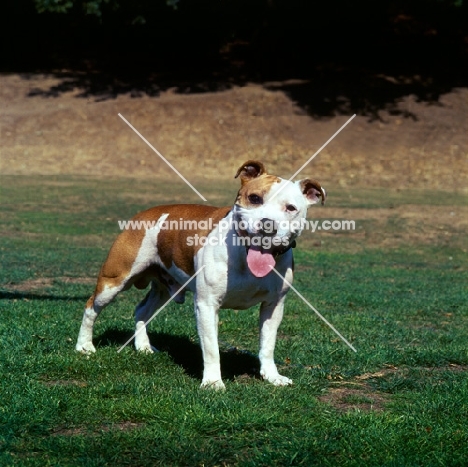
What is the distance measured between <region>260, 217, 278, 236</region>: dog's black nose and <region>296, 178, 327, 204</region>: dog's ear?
0.55 metres

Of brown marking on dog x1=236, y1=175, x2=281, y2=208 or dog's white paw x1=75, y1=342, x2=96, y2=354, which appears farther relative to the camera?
dog's white paw x1=75, y1=342, x2=96, y2=354

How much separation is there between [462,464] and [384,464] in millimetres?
448

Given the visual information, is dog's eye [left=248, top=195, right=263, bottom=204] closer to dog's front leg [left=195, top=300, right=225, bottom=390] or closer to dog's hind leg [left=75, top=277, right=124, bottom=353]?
dog's front leg [left=195, top=300, right=225, bottom=390]

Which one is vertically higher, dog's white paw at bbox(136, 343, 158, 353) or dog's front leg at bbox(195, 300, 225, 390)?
dog's front leg at bbox(195, 300, 225, 390)

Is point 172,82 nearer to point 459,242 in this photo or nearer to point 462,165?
point 462,165

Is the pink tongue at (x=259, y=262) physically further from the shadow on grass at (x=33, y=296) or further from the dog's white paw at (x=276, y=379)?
the shadow on grass at (x=33, y=296)

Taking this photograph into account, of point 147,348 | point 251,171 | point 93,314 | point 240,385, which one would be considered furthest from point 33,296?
point 251,171

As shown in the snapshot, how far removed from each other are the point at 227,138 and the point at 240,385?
75.6 feet

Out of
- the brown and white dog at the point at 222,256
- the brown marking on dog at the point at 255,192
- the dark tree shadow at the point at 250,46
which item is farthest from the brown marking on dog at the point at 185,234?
the dark tree shadow at the point at 250,46

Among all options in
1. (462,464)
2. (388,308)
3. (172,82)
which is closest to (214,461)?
(462,464)

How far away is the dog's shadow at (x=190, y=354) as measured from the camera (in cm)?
744

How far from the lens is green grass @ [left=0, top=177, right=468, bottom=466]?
534cm

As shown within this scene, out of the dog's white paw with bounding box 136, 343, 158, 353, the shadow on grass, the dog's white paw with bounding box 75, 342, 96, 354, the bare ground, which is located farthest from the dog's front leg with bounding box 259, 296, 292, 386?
the bare ground

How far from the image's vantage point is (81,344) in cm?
794
